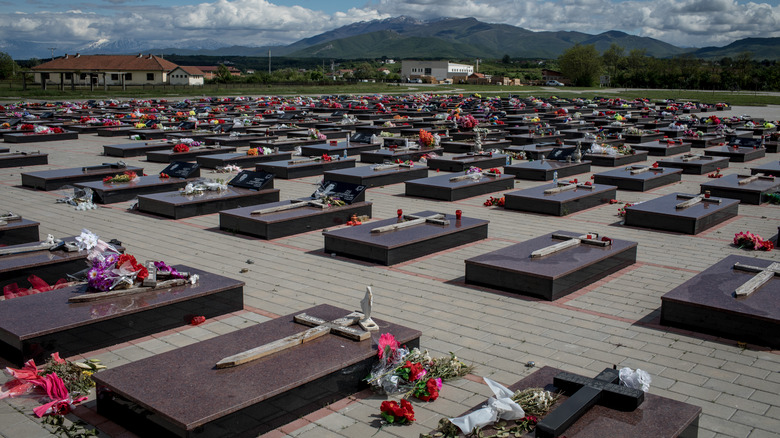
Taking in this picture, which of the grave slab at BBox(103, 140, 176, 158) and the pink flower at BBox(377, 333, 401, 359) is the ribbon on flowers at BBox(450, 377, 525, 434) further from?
the grave slab at BBox(103, 140, 176, 158)

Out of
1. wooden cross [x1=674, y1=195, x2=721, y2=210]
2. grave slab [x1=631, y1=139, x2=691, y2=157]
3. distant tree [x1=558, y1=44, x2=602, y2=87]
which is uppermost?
distant tree [x1=558, y1=44, x2=602, y2=87]

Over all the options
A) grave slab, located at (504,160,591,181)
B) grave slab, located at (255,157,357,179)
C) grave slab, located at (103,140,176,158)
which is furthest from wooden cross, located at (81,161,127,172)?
grave slab, located at (504,160,591,181)

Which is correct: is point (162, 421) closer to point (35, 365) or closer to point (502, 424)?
point (35, 365)

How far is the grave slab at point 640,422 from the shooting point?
4551 millimetres

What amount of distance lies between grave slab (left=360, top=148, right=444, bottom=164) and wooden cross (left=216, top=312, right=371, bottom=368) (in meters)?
14.1

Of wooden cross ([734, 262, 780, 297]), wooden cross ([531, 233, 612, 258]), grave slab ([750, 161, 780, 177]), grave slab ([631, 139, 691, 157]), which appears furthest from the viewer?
grave slab ([631, 139, 691, 157])

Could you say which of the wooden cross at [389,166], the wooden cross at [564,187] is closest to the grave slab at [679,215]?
the wooden cross at [564,187]

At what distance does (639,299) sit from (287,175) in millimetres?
11708

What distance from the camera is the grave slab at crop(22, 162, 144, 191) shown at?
52.9 ft

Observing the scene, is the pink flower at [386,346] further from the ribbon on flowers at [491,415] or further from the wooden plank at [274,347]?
the ribbon on flowers at [491,415]

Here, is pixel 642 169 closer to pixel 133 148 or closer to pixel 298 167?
pixel 298 167

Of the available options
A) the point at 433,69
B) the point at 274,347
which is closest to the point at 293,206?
the point at 274,347

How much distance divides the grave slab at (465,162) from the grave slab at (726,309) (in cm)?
1182

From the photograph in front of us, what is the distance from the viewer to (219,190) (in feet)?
46.7
